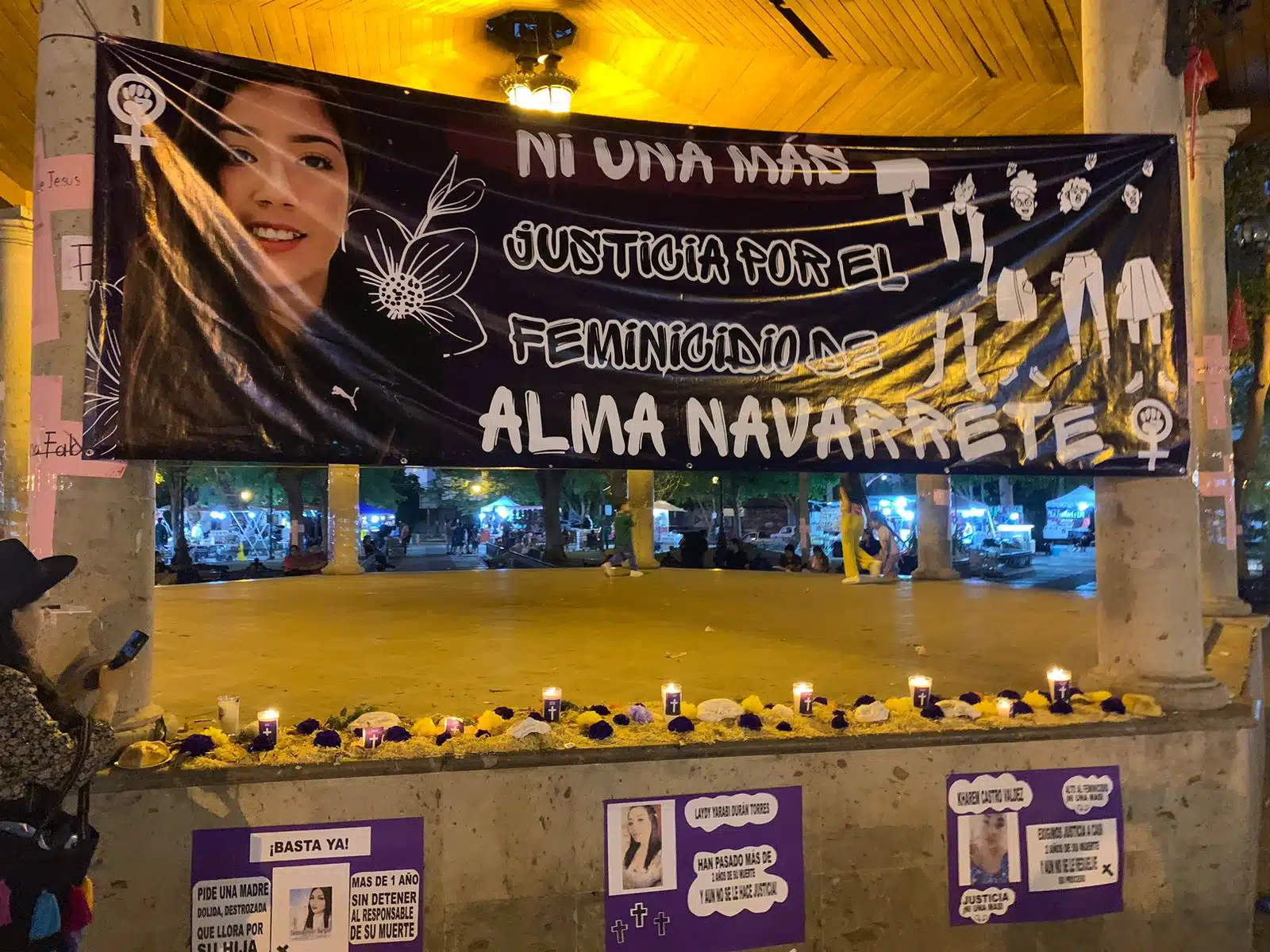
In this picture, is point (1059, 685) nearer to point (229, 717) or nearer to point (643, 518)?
point (229, 717)

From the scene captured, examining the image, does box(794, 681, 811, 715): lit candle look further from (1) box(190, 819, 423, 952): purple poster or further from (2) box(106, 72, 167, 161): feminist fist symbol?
(2) box(106, 72, 167, 161): feminist fist symbol

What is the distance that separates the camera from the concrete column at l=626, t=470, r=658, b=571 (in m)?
16.2

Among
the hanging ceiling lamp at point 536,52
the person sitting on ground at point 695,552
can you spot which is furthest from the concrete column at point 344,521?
the hanging ceiling lamp at point 536,52

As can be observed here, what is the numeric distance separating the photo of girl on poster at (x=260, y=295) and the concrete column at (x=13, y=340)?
674cm

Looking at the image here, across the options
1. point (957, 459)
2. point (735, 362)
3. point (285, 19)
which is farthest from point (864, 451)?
point (285, 19)

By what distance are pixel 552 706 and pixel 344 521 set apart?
468 inches

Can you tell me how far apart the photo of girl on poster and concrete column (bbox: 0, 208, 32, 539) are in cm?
674

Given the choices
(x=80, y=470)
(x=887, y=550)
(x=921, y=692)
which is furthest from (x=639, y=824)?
(x=887, y=550)

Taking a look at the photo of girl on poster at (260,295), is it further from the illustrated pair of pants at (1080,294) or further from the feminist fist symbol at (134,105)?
the illustrated pair of pants at (1080,294)

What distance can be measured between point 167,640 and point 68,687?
182 inches

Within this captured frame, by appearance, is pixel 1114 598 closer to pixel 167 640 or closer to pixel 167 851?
pixel 167 851

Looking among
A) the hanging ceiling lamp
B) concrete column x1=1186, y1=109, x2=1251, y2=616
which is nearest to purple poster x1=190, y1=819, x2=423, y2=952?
the hanging ceiling lamp

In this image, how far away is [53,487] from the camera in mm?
3344

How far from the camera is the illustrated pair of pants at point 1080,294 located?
4.34 m
